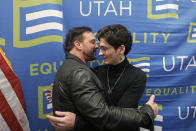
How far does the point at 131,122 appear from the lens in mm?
879

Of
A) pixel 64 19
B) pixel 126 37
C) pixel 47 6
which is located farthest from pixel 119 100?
pixel 47 6

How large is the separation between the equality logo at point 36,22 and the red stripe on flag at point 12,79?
0.67 ft

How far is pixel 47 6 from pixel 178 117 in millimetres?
1395

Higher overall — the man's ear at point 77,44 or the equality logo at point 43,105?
the man's ear at point 77,44

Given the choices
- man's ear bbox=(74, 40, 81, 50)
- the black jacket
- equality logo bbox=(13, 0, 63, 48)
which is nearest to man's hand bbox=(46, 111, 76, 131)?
the black jacket

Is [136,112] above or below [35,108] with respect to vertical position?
above

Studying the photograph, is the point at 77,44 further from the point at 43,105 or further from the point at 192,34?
the point at 192,34

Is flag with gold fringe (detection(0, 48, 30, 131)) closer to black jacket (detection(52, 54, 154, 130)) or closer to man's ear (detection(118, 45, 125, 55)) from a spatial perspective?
black jacket (detection(52, 54, 154, 130))

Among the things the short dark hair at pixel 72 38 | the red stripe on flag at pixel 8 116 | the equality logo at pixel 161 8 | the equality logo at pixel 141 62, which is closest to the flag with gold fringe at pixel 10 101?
the red stripe on flag at pixel 8 116

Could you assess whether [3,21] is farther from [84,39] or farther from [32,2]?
[84,39]

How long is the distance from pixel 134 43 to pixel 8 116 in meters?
1.07

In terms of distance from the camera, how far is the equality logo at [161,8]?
61.9 inches

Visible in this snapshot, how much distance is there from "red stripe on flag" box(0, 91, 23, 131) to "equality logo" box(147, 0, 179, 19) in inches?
48.8

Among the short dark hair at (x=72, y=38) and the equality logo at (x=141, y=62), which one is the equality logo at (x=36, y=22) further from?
the equality logo at (x=141, y=62)
